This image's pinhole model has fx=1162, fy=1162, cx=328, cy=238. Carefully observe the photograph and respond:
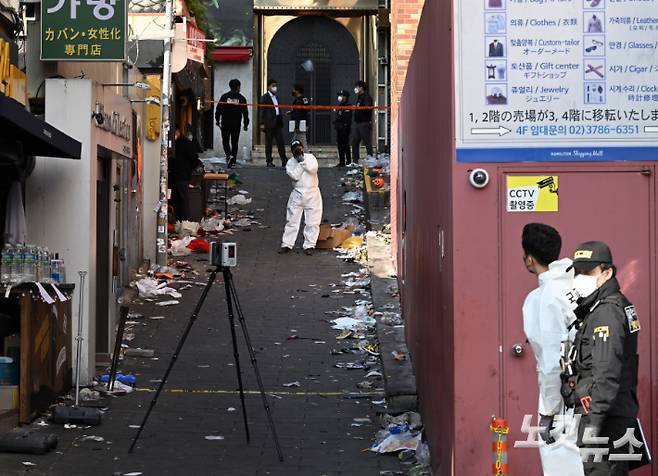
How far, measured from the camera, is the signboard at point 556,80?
7.38m

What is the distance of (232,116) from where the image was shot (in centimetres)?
2766

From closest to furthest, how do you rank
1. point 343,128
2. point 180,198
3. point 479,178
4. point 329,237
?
point 479,178, point 329,237, point 180,198, point 343,128

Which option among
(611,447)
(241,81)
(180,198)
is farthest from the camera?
(241,81)

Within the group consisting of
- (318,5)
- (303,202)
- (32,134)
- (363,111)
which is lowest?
(303,202)

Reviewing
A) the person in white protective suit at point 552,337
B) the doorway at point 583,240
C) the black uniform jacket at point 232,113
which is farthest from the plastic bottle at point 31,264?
the black uniform jacket at point 232,113

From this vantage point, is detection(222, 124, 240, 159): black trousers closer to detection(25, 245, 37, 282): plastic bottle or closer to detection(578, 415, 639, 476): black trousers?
detection(25, 245, 37, 282): plastic bottle

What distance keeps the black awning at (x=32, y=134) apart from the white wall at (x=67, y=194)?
1.33ft

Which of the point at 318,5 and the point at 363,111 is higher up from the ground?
the point at 318,5

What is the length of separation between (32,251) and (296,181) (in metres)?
9.89

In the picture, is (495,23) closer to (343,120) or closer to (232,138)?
(343,120)

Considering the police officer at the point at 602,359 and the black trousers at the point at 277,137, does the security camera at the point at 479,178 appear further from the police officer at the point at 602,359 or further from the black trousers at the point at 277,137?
the black trousers at the point at 277,137

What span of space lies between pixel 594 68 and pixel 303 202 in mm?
13027

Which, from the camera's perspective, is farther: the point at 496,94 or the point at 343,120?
the point at 343,120

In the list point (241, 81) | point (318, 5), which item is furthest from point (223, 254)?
point (318, 5)
